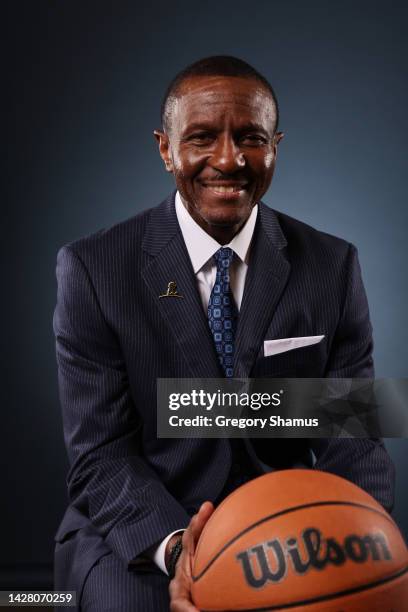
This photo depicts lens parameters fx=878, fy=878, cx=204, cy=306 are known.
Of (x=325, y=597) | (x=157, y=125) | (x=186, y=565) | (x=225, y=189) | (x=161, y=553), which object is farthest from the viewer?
(x=157, y=125)

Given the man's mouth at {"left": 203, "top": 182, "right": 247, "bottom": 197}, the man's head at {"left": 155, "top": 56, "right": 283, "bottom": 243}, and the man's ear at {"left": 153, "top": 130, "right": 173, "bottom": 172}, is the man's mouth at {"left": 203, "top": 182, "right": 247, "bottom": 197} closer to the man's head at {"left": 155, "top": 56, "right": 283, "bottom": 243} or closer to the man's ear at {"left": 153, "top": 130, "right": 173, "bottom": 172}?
the man's head at {"left": 155, "top": 56, "right": 283, "bottom": 243}

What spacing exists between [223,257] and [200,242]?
0.20ft

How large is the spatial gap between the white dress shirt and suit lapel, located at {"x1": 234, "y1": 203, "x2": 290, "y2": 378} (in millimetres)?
28

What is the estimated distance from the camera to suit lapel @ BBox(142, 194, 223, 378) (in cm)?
180

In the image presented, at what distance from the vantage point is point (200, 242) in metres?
1.87

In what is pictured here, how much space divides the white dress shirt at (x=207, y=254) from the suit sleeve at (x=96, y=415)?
0.22 meters

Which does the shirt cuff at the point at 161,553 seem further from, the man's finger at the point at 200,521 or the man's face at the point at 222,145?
the man's face at the point at 222,145

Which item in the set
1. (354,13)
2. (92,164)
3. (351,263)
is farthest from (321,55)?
(351,263)

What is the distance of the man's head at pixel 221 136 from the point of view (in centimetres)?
173

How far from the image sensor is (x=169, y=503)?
1.71m

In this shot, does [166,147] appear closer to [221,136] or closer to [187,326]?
[221,136]

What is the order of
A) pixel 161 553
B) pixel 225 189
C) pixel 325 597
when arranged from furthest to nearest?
pixel 225 189, pixel 161 553, pixel 325 597

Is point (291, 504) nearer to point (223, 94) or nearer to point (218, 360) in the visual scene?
point (218, 360)

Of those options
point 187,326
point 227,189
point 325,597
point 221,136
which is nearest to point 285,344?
point 187,326
